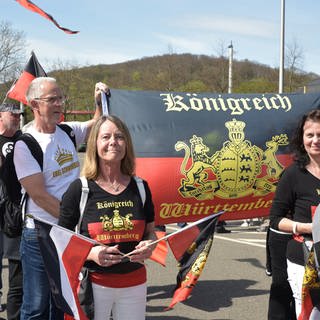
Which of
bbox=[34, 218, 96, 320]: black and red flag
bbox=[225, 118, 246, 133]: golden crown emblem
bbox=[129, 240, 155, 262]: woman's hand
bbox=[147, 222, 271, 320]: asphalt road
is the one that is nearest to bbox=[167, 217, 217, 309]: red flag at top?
bbox=[129, 240, 155, 262]: woman's hand

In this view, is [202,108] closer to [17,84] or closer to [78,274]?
[17,84]

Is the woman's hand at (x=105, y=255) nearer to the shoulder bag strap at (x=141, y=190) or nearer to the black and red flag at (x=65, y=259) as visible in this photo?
the black and red flag at (x=65, y=259)

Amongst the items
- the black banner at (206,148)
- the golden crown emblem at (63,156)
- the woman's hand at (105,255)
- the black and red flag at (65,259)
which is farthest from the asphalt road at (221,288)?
the woman's hand at (105,255)

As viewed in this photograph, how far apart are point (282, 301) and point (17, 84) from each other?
3.80 m

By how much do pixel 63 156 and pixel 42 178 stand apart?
0.73 feet

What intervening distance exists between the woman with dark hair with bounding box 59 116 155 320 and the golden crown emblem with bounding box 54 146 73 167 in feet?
1.47

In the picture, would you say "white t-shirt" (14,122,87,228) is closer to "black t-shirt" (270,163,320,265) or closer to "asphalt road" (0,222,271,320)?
"black t-shirt" (270,163,320,265)

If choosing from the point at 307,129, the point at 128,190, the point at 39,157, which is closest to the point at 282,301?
the point at 307,129

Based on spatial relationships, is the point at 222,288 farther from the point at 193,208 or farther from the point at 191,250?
the point at 191,250

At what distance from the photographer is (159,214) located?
499cm

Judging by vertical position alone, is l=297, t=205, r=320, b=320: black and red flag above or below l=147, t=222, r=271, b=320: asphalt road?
above

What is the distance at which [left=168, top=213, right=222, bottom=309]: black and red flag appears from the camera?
115 inches

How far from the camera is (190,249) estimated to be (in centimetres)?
297

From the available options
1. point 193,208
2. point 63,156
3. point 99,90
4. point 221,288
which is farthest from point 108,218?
point 221,288
